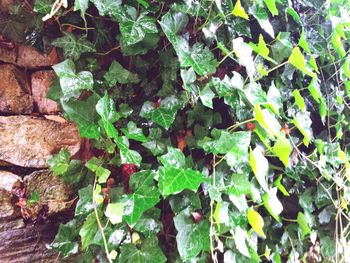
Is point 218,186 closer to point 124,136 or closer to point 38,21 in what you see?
point 124,136

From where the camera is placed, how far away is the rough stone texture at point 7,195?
27.2 inches

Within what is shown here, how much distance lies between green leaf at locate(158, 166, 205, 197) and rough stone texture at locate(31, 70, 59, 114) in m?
0.32

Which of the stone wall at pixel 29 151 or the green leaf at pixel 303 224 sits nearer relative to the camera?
the stone wall at pixel 29 151

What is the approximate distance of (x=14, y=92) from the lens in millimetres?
720

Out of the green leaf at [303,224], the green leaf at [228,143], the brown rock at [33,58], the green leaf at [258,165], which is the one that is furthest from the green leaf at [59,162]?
the green leaf at [303,224]

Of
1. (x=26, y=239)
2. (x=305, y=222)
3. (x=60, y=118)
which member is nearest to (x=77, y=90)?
(x=60, y=118)

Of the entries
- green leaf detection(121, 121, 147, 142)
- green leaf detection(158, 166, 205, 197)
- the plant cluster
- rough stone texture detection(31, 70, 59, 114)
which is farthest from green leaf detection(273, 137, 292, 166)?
rough stone texture detection(31, 70, 59, 114)

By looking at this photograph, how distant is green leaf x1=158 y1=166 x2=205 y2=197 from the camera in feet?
2.13

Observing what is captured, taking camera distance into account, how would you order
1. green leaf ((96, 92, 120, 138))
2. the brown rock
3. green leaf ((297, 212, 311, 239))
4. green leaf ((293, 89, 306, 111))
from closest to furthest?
green leaf ((96, 92, 120, 138)) < the brown rock < green leaf ((293, 89, 306, 111)) < green leaf ((297, 212, 311, 239))

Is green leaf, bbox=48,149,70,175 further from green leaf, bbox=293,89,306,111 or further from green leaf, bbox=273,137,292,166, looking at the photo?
green leaf, bbox=293,89,306,111

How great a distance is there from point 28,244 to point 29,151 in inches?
8.6

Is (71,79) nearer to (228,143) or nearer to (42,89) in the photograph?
(42,89)

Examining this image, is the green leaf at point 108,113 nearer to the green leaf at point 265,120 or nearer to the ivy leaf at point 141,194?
the ivy leaf at point 141,194

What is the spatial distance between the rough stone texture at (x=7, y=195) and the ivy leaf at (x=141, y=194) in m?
0.27
